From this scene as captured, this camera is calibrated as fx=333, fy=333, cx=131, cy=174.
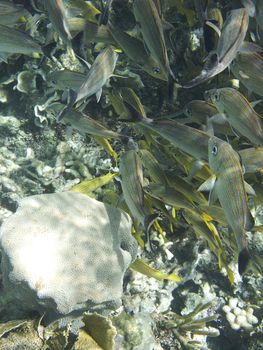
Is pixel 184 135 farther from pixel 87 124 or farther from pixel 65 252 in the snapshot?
pixel 65 252

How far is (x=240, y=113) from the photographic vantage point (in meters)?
2.47

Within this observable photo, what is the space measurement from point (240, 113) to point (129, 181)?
966 millimetres

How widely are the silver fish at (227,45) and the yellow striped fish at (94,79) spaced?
823mm

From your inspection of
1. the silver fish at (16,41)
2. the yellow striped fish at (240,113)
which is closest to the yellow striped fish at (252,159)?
the yellow striped fish at (240,113)

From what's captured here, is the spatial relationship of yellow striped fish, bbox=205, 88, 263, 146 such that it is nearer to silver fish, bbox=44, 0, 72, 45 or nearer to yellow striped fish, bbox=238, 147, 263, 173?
yellow striped fish, bbox=238, 147, 263, 173

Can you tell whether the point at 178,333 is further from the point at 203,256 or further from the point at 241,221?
the point at 241,221

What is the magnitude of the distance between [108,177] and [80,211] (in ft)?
1.66

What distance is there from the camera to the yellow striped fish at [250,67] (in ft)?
8.38

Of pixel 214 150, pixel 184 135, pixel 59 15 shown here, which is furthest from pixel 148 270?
pixel 59 15

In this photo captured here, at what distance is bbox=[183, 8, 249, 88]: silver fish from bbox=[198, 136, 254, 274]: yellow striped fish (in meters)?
0.46

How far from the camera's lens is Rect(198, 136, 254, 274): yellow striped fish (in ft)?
6.24

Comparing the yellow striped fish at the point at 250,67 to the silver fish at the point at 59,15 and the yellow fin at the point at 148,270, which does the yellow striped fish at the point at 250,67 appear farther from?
the yellow fin at the point at 148,270

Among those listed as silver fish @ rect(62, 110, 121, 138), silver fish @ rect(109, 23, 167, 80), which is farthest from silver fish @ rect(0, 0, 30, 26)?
silver fish @ rect(62, 110, 121, 138)

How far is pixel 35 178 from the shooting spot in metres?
3.71
